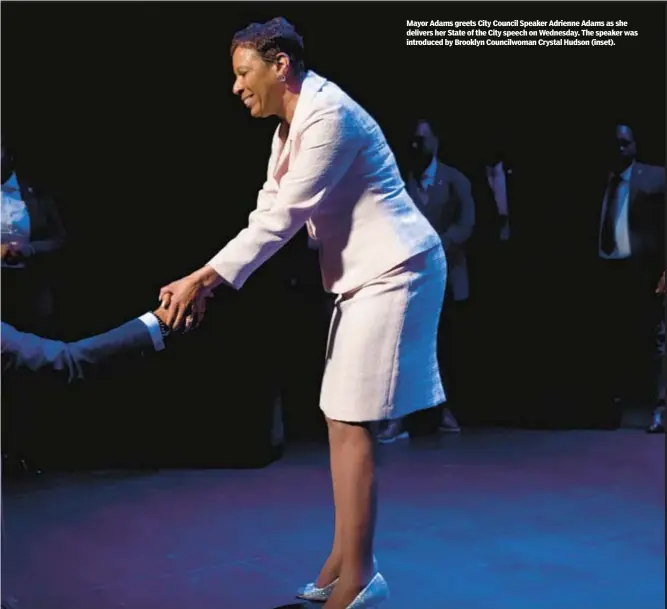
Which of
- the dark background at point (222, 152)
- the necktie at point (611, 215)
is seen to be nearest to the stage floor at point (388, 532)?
the dark background at point (222, 152)

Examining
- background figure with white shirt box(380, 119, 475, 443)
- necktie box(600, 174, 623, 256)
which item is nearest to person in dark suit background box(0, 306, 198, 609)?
background figure with white shirt box(380, 119, 475, 443)

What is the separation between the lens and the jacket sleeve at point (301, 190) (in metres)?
2.00

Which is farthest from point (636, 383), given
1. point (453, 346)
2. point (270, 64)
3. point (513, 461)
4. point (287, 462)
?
point (270, 64)

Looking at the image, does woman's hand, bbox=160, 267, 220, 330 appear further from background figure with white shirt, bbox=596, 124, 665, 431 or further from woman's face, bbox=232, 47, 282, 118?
background figure with white shirt, bbox=596, 124, 665, 431

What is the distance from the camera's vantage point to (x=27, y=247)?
3.75 m

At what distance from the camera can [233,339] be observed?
12.6 ft

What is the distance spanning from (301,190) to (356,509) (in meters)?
0.68

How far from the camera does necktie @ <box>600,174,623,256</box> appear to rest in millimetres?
4645

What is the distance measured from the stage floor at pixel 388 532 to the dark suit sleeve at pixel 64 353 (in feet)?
2.35

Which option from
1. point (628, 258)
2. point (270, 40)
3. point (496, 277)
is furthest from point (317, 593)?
point (496, 277)

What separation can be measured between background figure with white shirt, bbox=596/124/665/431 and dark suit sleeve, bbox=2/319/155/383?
124 inches

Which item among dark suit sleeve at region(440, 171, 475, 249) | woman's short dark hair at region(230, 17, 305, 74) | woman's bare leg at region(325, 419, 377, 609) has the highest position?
woman's short dark hair at region(230, 17, 305, 74)

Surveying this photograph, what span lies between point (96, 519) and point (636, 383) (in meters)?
3.38

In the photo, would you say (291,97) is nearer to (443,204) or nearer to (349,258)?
(349,258)
